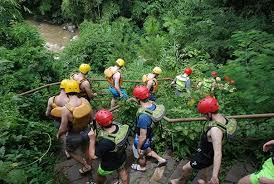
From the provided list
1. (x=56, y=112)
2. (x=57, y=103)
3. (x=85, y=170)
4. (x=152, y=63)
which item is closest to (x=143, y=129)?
(x=85, y=170)

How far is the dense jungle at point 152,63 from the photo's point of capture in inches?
289

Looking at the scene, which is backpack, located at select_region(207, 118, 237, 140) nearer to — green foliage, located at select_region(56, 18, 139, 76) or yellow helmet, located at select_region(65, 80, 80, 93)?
yellow helmet, located at select_region(65, 80, 80, 93)

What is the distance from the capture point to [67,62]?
Answer: 51.8 feet

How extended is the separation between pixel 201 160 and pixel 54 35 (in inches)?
850

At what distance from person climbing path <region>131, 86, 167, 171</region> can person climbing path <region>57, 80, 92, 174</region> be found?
990 millimetres

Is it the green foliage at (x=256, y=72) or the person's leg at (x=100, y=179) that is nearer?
the person's leg at (x=100, y=179)

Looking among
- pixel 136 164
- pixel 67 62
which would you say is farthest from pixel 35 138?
pixel 67 62

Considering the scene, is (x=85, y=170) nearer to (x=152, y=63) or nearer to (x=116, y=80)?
(x=116, y=80)

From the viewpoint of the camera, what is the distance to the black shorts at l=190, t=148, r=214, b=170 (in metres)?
5.90

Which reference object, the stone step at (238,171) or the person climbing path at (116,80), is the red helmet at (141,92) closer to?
the stone step at (238,171)

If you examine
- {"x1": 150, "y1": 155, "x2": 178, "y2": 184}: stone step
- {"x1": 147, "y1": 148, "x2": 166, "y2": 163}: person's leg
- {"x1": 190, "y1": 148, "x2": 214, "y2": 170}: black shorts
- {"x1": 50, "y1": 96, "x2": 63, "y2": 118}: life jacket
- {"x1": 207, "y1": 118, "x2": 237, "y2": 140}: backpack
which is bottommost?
{"x1": 150, "y1": 155, "x2": 178, "y2": 184}: stone step

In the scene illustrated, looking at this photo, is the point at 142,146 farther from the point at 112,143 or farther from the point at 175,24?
the point at 175,24

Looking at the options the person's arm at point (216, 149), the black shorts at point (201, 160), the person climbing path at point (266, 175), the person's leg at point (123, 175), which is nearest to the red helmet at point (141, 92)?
the person's leg at point (123, 175)

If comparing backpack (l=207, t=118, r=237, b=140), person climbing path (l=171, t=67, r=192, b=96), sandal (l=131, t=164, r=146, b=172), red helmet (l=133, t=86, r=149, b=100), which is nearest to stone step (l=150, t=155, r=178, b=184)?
sandal (l=131, t=164, r=146, b=172)
